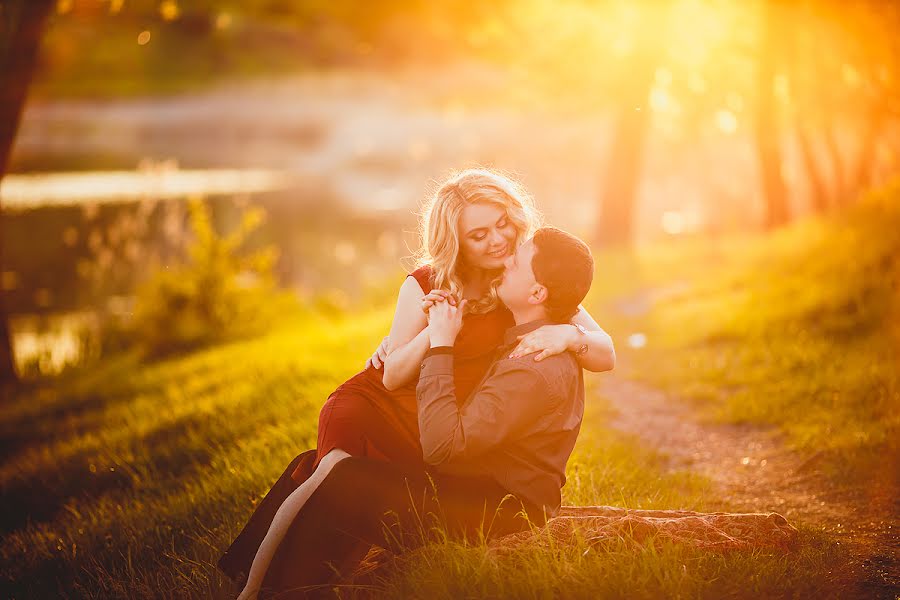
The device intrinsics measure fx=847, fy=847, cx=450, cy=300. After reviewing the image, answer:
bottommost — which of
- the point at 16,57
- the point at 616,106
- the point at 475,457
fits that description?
the point at 475,457

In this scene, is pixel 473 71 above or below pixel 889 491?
above

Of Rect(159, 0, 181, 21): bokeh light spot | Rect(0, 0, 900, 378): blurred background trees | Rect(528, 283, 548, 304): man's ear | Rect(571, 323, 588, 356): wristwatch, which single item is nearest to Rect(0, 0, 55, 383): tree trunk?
Rect(0, 0, 900, 378): blurred background trees

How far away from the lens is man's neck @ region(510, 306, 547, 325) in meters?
3.77

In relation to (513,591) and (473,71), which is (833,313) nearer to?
(513,591)

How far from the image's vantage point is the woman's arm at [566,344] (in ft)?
11.8

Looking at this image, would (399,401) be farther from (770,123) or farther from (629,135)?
(770,123)

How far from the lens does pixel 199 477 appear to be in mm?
6230

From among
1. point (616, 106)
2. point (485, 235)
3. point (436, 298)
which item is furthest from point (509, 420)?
point (616, 106)

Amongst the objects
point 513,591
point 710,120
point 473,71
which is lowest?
point 513,591

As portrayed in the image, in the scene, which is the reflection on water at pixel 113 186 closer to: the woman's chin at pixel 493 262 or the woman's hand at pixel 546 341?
the woman's chin at pixel 493 262

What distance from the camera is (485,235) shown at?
4.00 metres

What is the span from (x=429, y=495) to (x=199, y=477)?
3.04 metres

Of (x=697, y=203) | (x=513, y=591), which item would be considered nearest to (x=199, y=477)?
(x=513, y=591)

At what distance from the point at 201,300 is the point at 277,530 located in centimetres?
910
